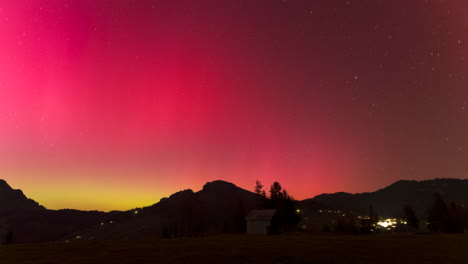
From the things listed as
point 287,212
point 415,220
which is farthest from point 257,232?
point 415,220

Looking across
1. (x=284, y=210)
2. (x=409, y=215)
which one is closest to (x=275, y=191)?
(x=284, y=210)

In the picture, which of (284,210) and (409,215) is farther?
(409,215)

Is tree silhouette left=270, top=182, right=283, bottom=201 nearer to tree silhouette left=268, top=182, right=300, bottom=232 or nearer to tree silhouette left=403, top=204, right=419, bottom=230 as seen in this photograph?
tree silhouette left=268, top=182, right=300, bottom=232

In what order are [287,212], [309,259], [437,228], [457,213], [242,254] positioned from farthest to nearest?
[457,213] < [437,228] < [287,212] < [242,254] < [309,259]

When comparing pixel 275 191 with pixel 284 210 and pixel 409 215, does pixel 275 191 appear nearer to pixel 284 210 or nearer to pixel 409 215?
pixel 284 210

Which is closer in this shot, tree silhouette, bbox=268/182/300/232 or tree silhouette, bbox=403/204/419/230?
tree silhouette, bbox=268/182/300/232

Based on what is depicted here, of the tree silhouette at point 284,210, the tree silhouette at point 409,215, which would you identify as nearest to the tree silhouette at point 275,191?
the tree silhouette at point 284,210

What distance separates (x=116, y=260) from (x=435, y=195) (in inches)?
3913

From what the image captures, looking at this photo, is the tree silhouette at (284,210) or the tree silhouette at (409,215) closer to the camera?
the tree silhouette at (284,210)

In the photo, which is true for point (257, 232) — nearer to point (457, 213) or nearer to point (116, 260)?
point (116, 260)

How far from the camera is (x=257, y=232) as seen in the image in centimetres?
7712

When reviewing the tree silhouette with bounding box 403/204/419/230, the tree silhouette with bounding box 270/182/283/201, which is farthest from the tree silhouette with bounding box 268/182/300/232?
the tree silhouette with bounding box 403/204/419/230

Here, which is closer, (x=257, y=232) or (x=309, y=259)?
(x=309, y=259)

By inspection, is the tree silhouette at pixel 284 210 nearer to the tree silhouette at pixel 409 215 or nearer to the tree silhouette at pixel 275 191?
the tree silhouette at pixel 275 191
